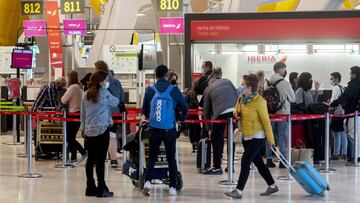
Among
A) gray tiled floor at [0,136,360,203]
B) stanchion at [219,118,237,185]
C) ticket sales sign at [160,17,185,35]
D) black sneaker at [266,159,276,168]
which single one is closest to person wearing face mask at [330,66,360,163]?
gray tiled floor at [0,136,360,203]

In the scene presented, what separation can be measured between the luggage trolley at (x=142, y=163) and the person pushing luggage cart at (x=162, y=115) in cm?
36

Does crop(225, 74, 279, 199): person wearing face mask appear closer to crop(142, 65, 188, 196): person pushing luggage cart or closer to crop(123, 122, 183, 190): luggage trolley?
crop(142, 65, 188, 196): person pushing luggage cart

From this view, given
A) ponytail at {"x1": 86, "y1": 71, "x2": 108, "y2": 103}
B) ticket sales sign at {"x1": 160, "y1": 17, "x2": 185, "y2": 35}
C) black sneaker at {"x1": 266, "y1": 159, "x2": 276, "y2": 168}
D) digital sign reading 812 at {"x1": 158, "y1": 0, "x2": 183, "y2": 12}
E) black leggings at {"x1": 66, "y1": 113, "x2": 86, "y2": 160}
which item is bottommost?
black sneaker at {"x1": 266, "y1": 159, "x2": 276, "y2": 168}

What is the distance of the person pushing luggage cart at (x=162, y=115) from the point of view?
27.4 feet

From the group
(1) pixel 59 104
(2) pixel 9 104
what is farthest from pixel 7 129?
(1) pixel 59 104

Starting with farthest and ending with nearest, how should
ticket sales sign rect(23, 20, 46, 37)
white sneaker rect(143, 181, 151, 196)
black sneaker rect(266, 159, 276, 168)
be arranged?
ticket sales sign rect(23, 20, 46, 37), black sneaker rect(266, 159, 276, 168), white sneaker rect(143, 181, 151, 196)

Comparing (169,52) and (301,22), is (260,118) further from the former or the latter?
(169,52)

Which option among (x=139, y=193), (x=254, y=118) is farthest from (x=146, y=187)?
(x=254, y=118)

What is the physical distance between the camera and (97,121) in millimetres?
8359

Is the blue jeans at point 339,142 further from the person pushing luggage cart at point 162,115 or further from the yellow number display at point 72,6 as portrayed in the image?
the yellow number display at point 72,6

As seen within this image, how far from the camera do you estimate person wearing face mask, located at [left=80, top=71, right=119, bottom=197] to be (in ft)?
27.5

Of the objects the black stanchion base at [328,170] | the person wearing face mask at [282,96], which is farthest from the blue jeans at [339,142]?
the person wearing face mask at [282,96]

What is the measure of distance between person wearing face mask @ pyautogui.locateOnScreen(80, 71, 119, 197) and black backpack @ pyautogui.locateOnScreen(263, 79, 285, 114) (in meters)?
3.39

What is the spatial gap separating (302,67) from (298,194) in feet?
23.3
